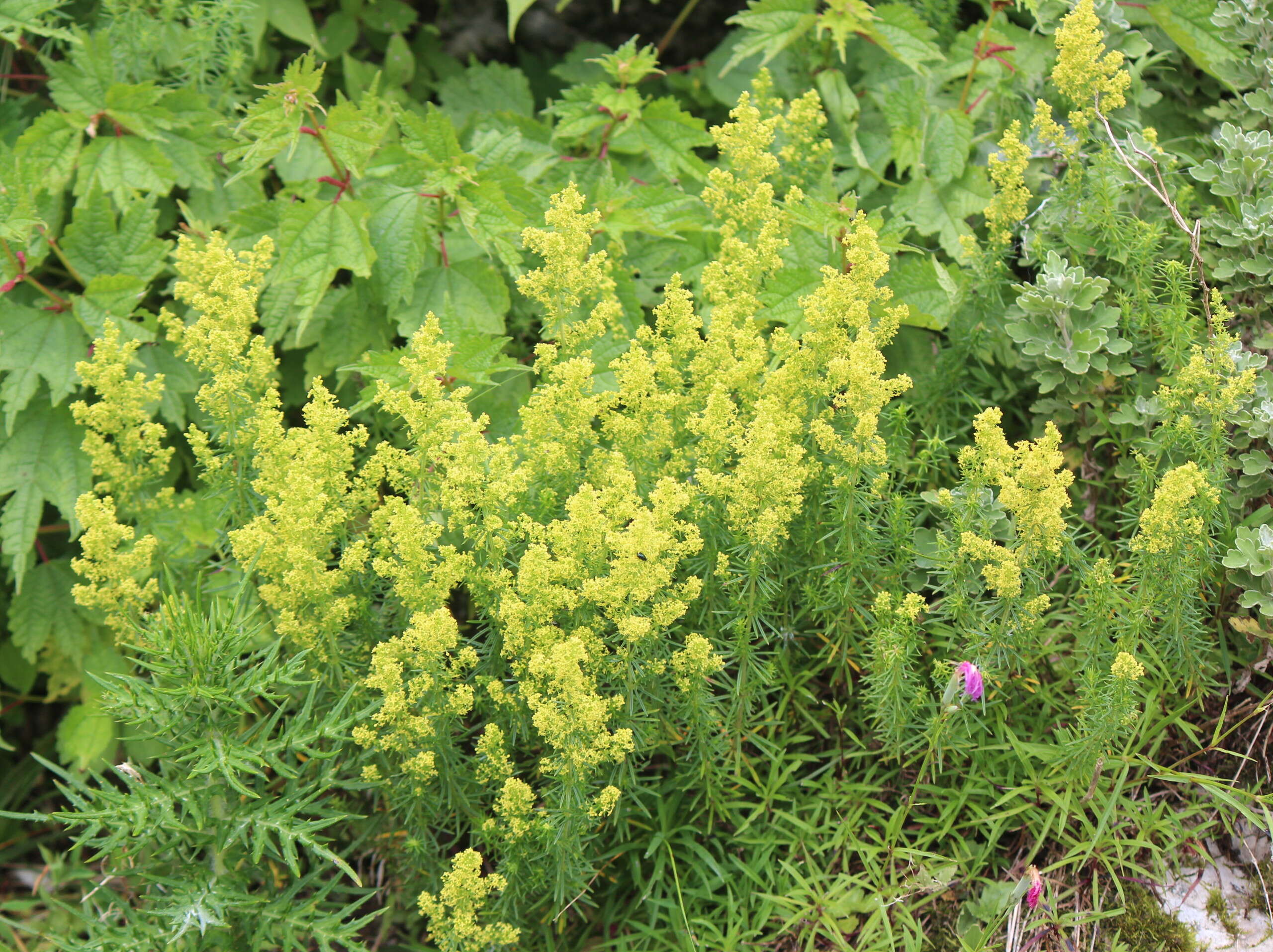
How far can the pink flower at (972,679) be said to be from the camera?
200 centimetres

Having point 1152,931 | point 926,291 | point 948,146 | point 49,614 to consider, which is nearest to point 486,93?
point 948,146

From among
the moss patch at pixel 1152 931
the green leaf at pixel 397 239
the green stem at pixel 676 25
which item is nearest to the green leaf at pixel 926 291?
the green leaf at pixel 397 239

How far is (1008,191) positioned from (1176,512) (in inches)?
35.9

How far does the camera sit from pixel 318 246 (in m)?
2.82

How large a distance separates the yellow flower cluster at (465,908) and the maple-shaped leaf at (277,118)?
1.77m

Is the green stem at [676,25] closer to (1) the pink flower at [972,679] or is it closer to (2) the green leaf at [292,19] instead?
(2) the green leaf at [292,19]

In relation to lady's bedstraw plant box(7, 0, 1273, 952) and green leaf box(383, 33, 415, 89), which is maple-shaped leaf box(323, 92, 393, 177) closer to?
lady's bedstraw plant box(7, 0, 1273, 952)

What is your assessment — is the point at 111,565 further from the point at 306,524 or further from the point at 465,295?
the point at 465,295

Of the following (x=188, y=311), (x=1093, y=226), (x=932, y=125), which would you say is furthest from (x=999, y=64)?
(x=188, y=311)

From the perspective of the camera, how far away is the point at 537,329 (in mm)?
3299

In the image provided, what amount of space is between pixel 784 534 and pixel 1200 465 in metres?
0.97

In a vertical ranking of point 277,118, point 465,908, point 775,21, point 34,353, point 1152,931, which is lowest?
point 1152,931

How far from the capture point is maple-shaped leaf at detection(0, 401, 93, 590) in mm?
2881

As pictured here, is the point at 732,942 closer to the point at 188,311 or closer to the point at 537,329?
the point at 537,329
